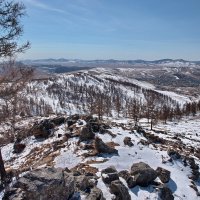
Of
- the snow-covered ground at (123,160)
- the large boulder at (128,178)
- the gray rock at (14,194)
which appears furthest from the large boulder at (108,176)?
the gray rock at (14,194)

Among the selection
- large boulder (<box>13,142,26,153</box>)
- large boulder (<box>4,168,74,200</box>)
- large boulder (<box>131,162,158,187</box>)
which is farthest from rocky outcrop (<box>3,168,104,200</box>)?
large boulder (<box>13,142,26,153</box>)

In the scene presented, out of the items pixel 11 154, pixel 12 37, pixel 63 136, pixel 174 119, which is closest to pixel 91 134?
pixel 63 136

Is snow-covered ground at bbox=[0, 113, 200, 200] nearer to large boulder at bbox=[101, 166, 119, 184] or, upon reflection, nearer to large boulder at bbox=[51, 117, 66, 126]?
large boulder at bbox=[101, 166, 119, 184]

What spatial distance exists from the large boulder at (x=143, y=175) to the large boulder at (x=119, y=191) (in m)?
2.46

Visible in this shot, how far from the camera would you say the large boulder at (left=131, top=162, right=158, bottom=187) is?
24.5m

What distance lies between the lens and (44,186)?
1803 cm

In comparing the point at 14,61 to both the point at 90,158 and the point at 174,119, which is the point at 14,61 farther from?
the point at 174,119

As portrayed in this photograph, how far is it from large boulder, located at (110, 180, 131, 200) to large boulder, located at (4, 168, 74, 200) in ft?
12.2

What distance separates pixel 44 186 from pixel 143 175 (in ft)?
32.3

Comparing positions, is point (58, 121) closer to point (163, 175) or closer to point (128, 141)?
point (128, 141)

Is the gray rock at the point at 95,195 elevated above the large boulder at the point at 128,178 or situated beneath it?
elevated above

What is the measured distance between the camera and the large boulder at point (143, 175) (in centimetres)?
2454

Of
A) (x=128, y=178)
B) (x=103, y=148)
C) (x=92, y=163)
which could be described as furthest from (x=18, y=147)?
(x=128, y=178)

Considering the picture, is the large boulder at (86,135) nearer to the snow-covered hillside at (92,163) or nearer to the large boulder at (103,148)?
the snow-covered hillside at (92,163)
